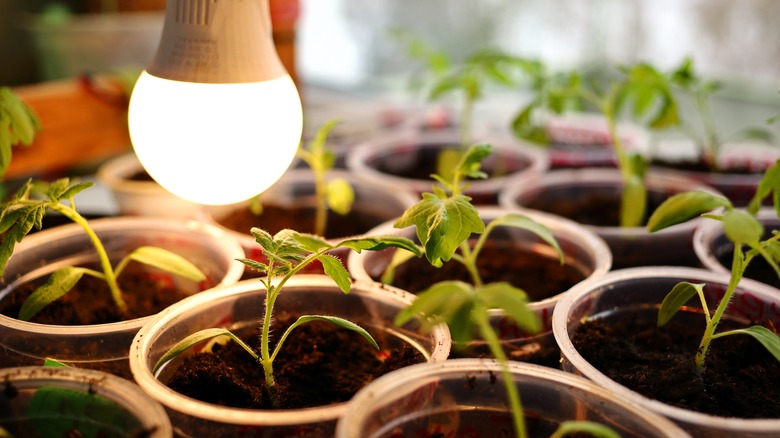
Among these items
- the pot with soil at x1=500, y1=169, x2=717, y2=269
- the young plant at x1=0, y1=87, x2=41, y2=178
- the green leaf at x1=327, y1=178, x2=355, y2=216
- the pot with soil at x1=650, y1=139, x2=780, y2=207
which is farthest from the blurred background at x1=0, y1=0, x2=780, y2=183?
the young plant at x1=0, y1=87, x2=41, y2=178

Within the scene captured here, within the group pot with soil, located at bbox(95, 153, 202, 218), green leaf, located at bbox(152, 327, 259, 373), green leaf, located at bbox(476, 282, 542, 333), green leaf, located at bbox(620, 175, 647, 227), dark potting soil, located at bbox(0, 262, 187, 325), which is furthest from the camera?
pot with soil, located at bbox(95, 153, 202, 218)

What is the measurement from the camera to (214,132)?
791 millimetres

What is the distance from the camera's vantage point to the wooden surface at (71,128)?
1519 mm

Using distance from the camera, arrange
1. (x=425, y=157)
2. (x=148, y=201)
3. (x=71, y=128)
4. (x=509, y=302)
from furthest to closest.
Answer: (x=425, y=157) → (x=71, y=128) → (x=148, y=201) → (x=509, y=302)

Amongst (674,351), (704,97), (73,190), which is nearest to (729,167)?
(704,97)

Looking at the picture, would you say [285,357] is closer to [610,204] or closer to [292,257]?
[292,257]

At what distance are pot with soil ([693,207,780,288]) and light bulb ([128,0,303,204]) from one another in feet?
2.40

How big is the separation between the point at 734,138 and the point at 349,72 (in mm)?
1331

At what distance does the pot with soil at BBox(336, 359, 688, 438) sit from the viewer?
71 centimetres

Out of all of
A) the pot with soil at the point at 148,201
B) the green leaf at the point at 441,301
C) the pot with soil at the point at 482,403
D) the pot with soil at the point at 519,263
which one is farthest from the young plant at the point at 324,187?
the green leaf at the point at 441,301

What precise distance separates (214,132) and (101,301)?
1.37 ft

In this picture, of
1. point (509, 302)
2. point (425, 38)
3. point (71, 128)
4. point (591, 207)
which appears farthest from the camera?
point (425, 38)

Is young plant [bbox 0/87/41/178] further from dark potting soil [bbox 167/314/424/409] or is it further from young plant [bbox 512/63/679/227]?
young plant [bbox 512/63/679/227]

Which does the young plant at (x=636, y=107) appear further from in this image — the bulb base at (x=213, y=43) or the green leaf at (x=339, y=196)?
the bulb base at (x=213, y=43)
